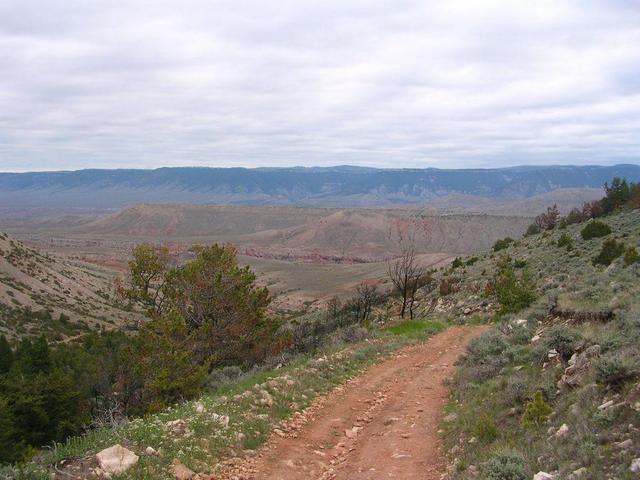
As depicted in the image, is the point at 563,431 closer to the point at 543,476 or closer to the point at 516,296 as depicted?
the point at 543,476

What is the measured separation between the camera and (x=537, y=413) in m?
7.26

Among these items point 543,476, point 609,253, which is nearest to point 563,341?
point 543,476

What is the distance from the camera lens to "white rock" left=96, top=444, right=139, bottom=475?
21.3ft

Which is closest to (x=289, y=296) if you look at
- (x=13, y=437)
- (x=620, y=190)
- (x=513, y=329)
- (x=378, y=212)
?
(x=620, y=190)

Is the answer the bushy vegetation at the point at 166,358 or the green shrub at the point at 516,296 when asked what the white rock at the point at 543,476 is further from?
the green shrub at the point at 516,296

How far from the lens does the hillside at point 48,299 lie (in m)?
37.6

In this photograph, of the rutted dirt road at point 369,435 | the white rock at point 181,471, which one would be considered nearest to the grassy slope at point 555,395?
the rutted dirt road at point 369,435

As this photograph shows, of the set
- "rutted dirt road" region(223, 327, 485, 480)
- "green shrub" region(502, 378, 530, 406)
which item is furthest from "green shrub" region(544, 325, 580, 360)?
"rutted dirt road" region(223, 327, 485, 480)

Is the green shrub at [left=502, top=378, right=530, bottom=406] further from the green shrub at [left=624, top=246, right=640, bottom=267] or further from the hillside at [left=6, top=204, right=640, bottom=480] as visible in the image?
the green shrub at [left=624, top=246, right=640, bottom=267]

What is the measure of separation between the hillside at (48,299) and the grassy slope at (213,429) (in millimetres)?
28636

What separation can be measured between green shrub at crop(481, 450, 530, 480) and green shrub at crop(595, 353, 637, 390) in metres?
1.65

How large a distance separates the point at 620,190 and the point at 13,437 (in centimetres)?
4414

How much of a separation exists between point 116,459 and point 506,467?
4.57 m

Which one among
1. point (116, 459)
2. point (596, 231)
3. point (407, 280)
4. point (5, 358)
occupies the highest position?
point (596, 231)
